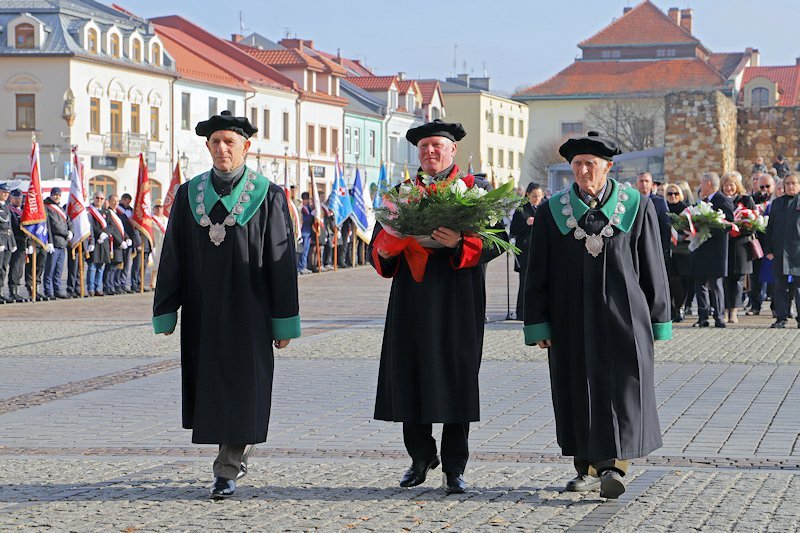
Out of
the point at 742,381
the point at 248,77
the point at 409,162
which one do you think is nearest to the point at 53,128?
the point at 248,77

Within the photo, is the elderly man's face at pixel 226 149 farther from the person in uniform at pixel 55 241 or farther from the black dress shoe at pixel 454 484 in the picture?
the person in uniform at pixel 55 241

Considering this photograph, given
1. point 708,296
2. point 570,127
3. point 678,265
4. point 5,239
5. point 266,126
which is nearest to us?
point 708,296

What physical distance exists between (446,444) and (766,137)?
40.0 meters

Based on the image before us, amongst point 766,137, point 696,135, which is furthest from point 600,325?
point 766,137

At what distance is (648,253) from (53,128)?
157 ft

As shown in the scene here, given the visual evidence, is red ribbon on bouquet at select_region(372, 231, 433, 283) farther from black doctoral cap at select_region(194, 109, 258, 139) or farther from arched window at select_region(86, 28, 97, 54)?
arched window at select_region(86, 28, 97, 54)

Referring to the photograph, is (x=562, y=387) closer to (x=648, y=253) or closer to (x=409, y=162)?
(x=648, y=253)

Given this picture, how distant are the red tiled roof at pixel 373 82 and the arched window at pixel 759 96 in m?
22.2

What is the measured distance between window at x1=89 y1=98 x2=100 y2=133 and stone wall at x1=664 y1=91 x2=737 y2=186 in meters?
22.5

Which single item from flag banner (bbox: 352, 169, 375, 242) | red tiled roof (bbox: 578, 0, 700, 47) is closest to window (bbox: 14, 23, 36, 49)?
flag banner (bbox: 352, 169, 375, 242)

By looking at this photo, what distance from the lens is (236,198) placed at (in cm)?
751

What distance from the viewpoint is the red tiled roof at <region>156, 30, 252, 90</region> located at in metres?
61.9

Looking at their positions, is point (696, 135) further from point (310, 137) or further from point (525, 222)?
point (310, 137)

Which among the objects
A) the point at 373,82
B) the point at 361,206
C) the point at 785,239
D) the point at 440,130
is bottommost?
the point at 785,239
